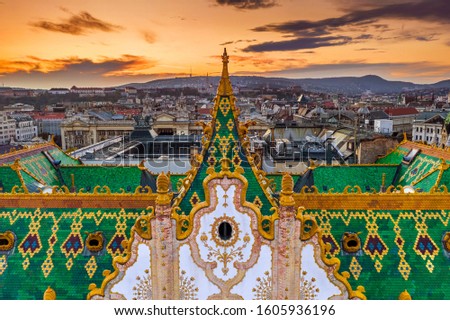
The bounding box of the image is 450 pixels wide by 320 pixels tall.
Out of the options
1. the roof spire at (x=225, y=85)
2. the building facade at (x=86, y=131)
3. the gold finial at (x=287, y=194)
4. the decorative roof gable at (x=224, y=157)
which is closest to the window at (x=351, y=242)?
the decorative roof gable at (x=224, y=157)

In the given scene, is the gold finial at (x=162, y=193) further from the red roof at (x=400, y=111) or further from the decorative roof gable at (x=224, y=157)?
the red roof at (x=400, y=111)

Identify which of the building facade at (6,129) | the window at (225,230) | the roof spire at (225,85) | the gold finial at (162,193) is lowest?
the building facade at (6,129)

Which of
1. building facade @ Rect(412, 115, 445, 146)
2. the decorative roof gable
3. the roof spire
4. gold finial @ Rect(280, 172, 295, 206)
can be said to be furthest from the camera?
building facade @ Rect(412, 115, 445, 146)

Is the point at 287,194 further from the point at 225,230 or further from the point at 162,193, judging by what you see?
the point at 162,193

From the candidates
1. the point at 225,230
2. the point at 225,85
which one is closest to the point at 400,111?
the point at 225,85

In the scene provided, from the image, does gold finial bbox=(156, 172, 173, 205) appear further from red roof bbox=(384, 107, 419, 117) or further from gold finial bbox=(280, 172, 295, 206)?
red roof bbox=(384, 107, 419, 117)

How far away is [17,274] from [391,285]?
53.2 feet

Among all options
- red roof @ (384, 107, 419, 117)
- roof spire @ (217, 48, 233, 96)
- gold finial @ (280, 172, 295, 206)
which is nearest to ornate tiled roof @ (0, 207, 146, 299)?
Result: roof spire @ (217, 48, 233, 96)

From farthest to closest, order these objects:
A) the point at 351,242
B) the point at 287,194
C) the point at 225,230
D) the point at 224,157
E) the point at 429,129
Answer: the point at 429,129
the point at 351,242
the point at 224,157
the point at 225,230
the point at 287,194

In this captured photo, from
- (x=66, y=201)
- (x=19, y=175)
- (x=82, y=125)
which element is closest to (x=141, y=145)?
(x=19, y=175)

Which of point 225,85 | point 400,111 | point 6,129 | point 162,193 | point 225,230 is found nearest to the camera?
point 162,193

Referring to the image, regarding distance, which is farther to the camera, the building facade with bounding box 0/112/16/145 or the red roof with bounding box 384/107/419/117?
the building facade with bounding box 0/112/16/145

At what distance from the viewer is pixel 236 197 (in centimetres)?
1502
